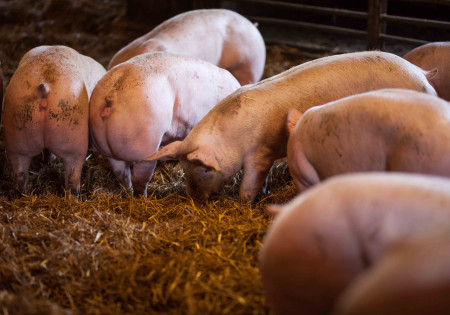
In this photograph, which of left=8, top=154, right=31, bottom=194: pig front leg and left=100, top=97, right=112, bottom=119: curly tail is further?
left=8, top=154, right=31, bottom=194: pig front leg

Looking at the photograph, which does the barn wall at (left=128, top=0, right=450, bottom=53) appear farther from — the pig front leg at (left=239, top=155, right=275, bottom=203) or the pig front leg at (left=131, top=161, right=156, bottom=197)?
the pig front leg at (left=131, top=161, right=156, bottom=197)

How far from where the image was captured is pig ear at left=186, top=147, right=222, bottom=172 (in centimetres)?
323

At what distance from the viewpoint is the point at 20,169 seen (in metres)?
3.75

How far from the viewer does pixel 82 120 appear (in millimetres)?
3662

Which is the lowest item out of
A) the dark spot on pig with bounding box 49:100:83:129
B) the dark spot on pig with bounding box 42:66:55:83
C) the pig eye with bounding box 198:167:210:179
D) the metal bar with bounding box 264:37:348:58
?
the metal bar with bounding box 264:37:348:58

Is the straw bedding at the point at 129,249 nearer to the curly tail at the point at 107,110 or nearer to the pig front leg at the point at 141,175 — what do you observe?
the pig front leg at the point at 141,175

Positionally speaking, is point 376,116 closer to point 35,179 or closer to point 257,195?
point 257,195

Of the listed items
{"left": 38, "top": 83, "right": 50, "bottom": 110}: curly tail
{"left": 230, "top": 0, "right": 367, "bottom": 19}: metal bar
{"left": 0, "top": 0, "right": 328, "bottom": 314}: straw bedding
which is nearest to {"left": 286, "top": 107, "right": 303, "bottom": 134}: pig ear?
{"left": 0, "top": 0, "right": 328, "bottom": 314}: straw bedding

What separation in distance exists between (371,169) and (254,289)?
2.64 feet

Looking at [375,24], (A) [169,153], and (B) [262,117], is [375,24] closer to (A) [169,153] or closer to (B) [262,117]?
(B) [262,117]

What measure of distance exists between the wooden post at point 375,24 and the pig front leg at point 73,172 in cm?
380

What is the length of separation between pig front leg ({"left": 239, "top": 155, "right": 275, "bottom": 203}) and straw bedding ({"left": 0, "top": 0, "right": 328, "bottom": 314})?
10cm

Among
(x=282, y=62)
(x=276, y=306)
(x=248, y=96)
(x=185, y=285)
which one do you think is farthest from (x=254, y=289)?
(x=282, y=62)

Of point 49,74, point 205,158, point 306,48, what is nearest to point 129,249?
point 205,158
